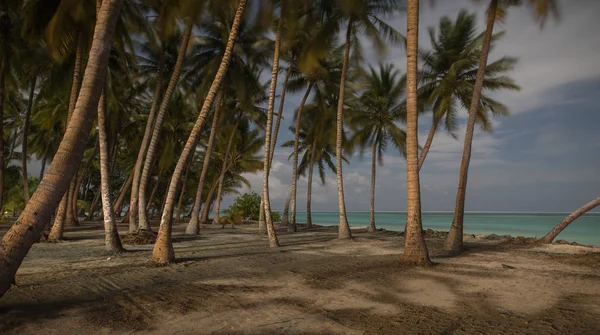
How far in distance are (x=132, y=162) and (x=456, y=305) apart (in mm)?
30936

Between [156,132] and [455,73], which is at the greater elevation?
[455,73]

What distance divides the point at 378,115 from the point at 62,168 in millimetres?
19118

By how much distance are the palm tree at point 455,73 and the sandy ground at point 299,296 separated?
9084 millimetres

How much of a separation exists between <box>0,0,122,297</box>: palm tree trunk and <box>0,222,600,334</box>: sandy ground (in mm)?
771

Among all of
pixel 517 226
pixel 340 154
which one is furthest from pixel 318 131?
pixel 517 226

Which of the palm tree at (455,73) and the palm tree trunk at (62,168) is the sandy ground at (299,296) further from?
the palm tree at (455,73)

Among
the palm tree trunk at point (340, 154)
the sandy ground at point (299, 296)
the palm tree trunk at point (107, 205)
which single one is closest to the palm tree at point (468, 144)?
the sandy ground at point (299, 296)

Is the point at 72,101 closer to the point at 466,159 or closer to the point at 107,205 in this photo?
the point at 107,205

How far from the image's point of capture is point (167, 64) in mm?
17906

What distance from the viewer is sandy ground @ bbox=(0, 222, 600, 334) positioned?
3.87 meters

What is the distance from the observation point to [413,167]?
8094mm

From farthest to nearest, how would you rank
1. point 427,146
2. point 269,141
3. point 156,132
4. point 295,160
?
point 295,160
point 427,146
point 156,132
point 269,141

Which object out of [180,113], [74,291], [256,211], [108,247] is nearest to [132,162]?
[180,113]

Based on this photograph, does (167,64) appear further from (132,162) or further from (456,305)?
(456,305)
